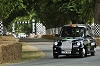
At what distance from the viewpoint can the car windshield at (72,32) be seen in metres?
23.7

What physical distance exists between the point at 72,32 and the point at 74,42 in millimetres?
1278

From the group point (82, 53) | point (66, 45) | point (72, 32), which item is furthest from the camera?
point (72, 32)

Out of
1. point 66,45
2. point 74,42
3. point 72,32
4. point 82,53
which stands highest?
point 72,32

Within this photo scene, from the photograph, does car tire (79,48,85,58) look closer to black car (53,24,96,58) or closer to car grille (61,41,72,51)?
black car (53,24,96,58)

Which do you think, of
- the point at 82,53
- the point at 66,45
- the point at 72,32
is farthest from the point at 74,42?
the point at 72,32

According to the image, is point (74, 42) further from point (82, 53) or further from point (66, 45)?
point (82, 53)

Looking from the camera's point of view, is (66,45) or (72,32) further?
(72,32)

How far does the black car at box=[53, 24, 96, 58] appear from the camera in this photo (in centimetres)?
2259

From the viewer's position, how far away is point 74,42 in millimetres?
22609

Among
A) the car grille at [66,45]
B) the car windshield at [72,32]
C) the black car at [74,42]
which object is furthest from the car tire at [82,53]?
the car windshield at [72,32]

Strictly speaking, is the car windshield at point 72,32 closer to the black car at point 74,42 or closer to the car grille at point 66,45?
the black car at point 74,42

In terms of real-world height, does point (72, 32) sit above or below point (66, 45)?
above

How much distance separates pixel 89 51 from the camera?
2434 centimetres

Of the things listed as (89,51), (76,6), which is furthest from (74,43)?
(76,6)
